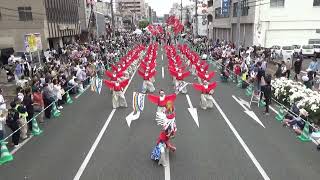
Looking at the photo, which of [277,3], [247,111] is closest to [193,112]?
[247,111]

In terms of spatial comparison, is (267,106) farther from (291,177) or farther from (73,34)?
(73,34)

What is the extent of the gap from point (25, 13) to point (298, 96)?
35.0m

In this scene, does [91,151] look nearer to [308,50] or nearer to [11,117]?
[11,117]

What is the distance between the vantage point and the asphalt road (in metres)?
9.84

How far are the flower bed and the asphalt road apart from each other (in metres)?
1.25

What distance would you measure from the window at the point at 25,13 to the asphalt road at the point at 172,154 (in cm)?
2877

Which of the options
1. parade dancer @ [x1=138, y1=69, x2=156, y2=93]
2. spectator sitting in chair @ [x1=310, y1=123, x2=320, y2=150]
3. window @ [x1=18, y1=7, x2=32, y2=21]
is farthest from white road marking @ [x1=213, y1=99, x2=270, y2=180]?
window @ [x1=18, y1=7, x2=32, y2=21]

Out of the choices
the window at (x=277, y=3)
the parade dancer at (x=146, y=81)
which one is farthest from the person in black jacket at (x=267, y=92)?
the window at (x=277, y=3)

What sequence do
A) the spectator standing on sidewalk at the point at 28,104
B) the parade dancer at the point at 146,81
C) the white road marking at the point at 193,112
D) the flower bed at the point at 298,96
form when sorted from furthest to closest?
the parade dancer at the point at 146,81
the white road marking at the point at 193,112
the flower bed at the point at 298,96
the spectator standing on sidewalk at the point at 28,104

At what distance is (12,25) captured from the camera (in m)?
41.6

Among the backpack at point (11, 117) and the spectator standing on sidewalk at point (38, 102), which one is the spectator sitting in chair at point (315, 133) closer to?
the backpack at point (11, 117)

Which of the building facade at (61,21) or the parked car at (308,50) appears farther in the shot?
the building facade at (61,21)

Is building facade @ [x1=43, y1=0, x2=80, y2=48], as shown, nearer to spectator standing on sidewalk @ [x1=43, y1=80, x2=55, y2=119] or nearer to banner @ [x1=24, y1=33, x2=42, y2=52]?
banner @ [x1=24, y1=33, x2=42, y2=52]

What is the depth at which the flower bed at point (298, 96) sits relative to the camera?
1365cm
